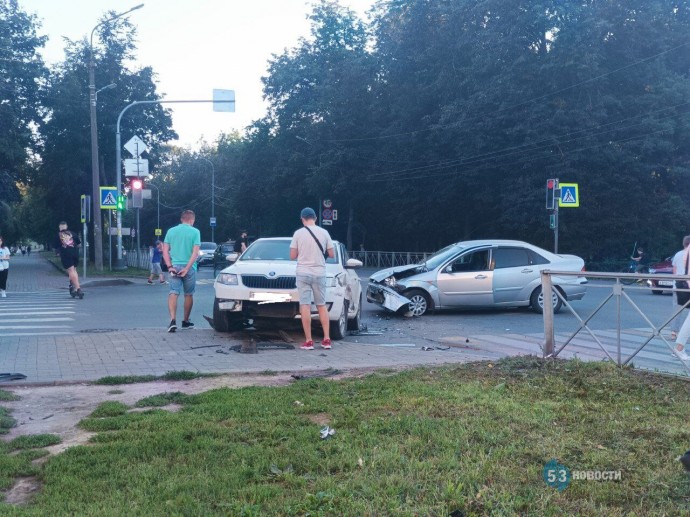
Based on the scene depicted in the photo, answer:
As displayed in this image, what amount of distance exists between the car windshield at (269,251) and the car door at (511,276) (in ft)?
16.9

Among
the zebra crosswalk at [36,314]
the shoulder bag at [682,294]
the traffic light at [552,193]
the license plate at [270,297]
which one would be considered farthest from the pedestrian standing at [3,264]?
the traffic light at [552,193]

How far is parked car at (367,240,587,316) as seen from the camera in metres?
15.6

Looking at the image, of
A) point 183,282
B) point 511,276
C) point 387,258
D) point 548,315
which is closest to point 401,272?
point 511,276

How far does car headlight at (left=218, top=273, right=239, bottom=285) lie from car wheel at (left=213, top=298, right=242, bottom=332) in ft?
1.13

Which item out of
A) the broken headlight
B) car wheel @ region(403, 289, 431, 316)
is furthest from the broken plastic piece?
the broken headlight

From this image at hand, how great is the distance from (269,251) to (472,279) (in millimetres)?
5316

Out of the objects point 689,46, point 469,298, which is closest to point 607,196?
point 689,46

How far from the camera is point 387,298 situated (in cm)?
1524

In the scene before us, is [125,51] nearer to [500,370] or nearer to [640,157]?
[640,157]

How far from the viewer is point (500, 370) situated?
23.8 ft

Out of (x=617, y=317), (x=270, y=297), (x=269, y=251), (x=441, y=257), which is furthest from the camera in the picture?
(x=441, y=257)

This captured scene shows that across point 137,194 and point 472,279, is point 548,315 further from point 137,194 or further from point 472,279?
point 137,194

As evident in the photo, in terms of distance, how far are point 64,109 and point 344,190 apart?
17959 mm

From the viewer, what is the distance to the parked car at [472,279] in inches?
613
